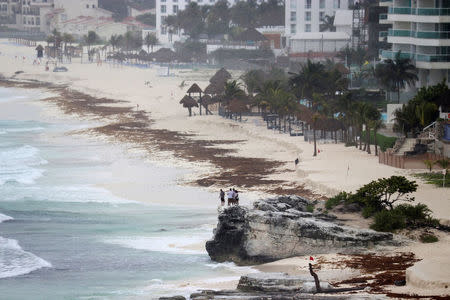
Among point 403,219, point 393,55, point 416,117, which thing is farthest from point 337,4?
point 403,219

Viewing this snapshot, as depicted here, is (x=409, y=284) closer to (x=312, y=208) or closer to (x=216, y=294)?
(x=216, y=294)

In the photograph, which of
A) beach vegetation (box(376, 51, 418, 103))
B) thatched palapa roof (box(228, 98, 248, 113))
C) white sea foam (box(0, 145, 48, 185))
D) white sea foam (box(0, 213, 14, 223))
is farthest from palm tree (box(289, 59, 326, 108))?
white sea foam (box(0, 213, 14, 223))

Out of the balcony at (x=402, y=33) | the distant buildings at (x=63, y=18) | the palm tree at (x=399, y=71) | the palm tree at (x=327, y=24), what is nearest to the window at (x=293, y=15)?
the palm tree at (x=327, y=24)

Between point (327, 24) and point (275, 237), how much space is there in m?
83.8

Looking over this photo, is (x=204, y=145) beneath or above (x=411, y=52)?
beneath

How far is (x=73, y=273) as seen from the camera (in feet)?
101

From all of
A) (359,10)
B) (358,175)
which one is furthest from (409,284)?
(359,10)

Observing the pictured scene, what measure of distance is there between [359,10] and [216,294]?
221 ft

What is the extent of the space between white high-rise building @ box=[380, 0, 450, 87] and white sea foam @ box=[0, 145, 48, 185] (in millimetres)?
25599

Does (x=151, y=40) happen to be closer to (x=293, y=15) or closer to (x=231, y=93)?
(x=293, y=15)

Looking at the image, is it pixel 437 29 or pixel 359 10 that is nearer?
pixel 437 29

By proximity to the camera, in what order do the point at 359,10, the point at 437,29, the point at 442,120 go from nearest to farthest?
the point at 442,120, the point at 437,29, the point at 359,10

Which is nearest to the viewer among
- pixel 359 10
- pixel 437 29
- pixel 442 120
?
pixel 442 120

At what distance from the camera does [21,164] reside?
5453cm
